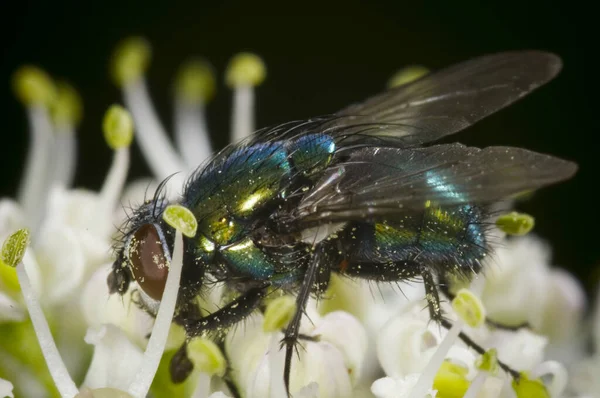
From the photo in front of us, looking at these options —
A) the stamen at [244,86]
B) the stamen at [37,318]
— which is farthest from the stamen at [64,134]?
the stamen at [37,318]

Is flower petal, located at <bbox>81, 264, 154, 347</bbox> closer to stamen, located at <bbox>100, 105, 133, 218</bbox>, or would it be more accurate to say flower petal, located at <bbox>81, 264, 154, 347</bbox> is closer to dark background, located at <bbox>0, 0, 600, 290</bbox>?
stamen, located at <bbox>100, 105, 133, 218</bbox>

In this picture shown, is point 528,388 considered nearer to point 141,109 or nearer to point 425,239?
point 425,239

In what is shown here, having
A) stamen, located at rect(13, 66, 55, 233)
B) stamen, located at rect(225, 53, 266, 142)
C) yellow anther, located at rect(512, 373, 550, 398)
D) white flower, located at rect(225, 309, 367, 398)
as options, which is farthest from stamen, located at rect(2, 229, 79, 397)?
stamen, located at rect(225, 53, 266, 142)

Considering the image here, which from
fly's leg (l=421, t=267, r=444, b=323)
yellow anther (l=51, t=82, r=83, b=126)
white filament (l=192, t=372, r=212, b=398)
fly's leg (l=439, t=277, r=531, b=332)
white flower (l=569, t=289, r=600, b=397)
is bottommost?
white flower (l=569, t=289, r=600, b=397)

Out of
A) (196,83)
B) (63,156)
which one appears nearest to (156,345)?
(63,156)

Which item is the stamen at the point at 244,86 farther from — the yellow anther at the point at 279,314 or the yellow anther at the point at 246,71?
the yellow anther at the point at 279,314

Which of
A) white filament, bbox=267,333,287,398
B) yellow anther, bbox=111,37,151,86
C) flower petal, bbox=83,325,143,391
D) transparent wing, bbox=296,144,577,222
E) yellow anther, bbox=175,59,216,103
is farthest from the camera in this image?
yellow anther, bbox=175,59,216,103
